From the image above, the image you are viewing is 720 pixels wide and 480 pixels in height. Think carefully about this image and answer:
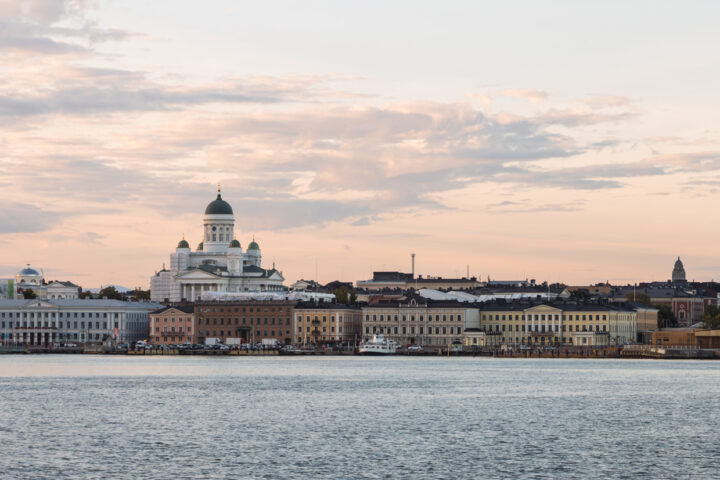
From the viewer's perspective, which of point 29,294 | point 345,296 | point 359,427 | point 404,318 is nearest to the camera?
point 359,427

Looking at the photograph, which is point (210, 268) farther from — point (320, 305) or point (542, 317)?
point (542, 317)

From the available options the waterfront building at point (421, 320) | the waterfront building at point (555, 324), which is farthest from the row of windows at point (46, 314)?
the waterfront building at point (555, 324)

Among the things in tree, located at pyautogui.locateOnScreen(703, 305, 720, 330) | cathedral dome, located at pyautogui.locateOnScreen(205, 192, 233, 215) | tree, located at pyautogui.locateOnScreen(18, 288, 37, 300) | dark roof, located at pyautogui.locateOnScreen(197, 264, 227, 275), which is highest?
cathedral dome, located at pyautogui.locateOnScreen(205, 192, 233, 215)

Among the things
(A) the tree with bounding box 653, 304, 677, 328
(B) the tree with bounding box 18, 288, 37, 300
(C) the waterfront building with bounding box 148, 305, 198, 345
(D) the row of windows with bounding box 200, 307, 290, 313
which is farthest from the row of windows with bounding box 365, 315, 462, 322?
(B) the tree with bounding box 18, 288, 37, 300

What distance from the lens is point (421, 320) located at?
13750 centimetres

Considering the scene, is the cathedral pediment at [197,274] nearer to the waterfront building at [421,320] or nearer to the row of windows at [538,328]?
the waterfront building at [421,320]

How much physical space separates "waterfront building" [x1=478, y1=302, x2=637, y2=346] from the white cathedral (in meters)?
38.5

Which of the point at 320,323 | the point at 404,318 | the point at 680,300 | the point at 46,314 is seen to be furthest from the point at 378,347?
the point at 680,300

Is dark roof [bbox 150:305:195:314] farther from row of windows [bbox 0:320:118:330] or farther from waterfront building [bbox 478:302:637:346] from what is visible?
waterfront building [bbox 478:302:637:346]

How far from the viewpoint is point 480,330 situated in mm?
137000

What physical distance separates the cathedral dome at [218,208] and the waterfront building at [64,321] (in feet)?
65.0

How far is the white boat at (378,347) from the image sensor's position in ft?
419

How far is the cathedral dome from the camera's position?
172 m

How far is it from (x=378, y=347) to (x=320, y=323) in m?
13.7
